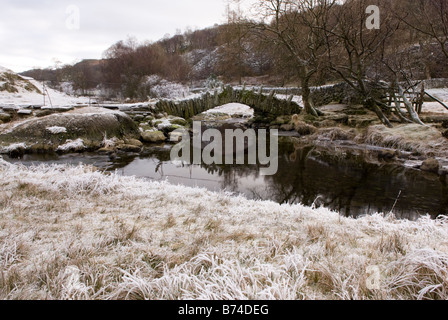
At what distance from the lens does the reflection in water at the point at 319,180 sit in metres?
4.68

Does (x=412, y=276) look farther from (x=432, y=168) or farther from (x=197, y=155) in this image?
(x=197, y=155)

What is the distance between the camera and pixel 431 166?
6.66 m

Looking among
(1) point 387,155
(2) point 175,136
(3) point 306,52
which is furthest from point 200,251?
(3) point 306,52

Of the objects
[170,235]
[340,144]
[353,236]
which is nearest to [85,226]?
[170,235]

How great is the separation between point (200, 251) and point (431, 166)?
722 cm

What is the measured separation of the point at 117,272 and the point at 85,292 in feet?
0.99

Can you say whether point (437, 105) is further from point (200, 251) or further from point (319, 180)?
point (200, 251)

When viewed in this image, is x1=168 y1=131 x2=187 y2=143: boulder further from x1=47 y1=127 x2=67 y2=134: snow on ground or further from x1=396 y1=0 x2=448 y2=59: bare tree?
x1=396 y1=0 x2=448 y2=59: bare tree

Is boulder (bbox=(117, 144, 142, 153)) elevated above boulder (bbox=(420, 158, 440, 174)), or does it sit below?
above

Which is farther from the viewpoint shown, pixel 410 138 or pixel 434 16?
pixel 434 16

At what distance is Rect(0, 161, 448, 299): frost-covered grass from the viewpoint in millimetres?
1720

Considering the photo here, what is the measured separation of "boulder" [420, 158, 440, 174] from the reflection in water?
316mm

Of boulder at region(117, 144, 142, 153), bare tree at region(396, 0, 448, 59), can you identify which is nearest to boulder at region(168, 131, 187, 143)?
boulder at region(117, 144, 142, 153)

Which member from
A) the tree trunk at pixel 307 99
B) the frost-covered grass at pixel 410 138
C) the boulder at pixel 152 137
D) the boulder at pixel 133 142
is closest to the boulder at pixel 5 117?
the boulder at pixel 133 142
